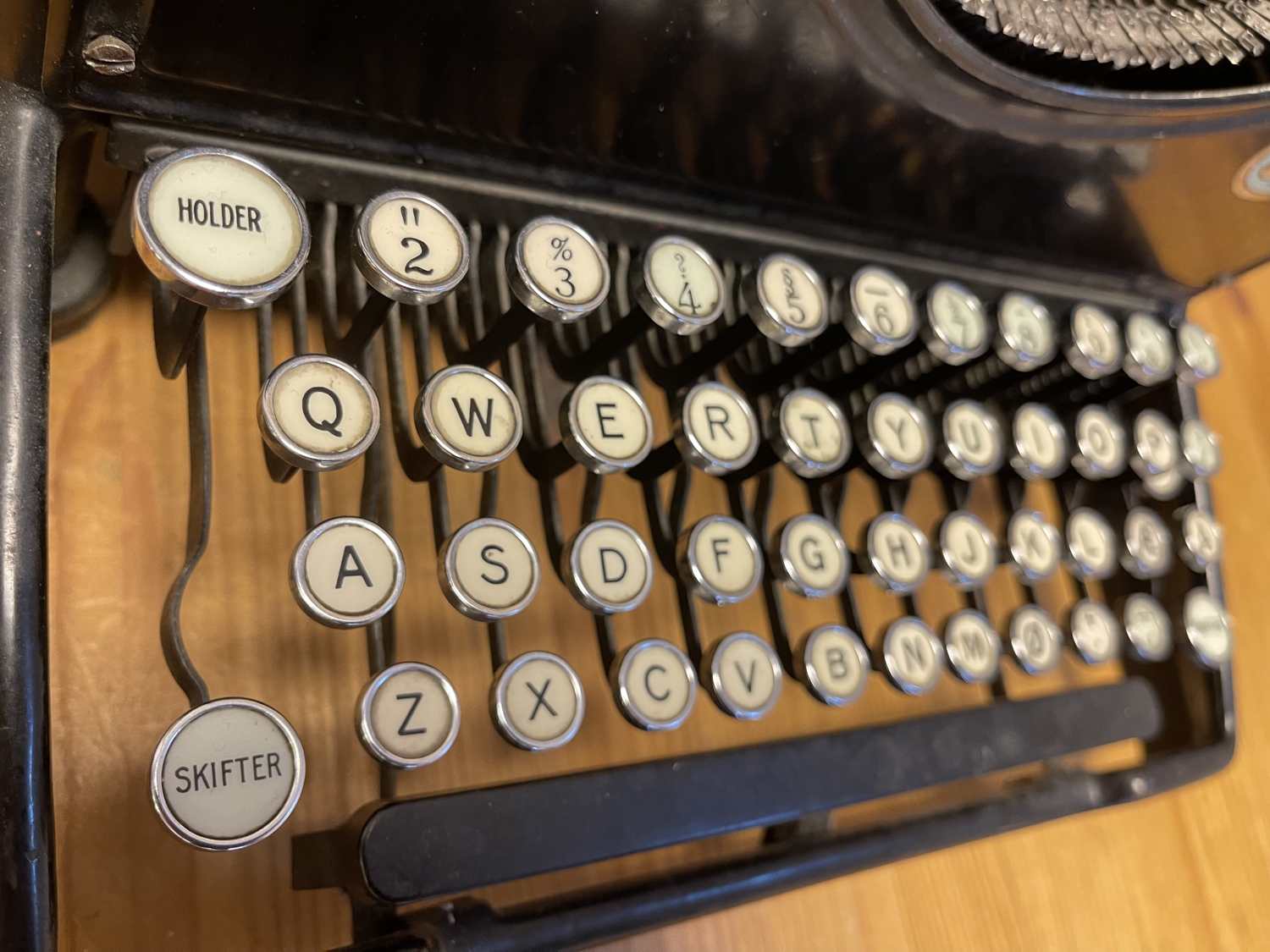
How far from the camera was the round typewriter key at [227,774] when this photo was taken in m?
0.46

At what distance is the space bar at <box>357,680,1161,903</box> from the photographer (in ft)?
1.73

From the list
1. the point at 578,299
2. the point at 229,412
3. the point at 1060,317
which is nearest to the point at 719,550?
the point at 578,299

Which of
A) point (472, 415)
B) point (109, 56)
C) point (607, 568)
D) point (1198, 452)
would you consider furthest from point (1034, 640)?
point (109, 56)

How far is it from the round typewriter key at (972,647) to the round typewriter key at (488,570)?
38cm

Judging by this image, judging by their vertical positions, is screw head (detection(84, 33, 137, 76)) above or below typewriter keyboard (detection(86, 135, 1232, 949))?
above

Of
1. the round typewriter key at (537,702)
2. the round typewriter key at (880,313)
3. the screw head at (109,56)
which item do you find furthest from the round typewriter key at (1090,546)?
the screw head at (109,56)

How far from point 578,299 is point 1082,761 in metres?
0.72

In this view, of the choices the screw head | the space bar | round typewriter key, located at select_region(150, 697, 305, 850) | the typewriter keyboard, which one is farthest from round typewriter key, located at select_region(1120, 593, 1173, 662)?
the screw head

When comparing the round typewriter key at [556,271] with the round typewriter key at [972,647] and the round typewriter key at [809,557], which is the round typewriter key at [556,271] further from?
the round typewriter key at [972,647]

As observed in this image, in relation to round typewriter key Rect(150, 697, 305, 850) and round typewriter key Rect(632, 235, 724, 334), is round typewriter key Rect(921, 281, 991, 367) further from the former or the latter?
round typewriter key Rect(150, 697, 305, 850)

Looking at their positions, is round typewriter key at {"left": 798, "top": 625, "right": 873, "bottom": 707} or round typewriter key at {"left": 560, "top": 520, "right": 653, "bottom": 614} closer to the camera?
round typewriter key at {"left": 560, "top": 520, "right": 653, "bottom": 614}

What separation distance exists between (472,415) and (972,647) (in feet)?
1.52

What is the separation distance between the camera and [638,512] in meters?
0.85

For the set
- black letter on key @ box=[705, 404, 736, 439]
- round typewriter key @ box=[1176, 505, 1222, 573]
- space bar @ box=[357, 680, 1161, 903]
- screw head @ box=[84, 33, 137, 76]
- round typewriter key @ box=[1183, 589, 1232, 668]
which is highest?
screw head @ box=[84, 33, 137, 76]
